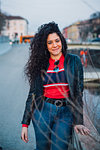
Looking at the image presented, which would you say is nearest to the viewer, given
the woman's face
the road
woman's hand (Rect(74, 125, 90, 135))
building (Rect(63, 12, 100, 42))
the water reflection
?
the water reflection

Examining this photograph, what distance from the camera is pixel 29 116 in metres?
1.77

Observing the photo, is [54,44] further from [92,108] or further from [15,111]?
[15,111]

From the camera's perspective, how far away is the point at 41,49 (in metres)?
1.85

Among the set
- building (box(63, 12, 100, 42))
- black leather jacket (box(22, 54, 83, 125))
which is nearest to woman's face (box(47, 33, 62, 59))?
black leather jacket (box(22, 54, 83, 125))

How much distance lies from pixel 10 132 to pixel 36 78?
1.96 meters

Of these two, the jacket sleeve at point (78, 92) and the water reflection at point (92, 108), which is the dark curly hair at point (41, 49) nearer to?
the jacket sleeve at point (78, 92)

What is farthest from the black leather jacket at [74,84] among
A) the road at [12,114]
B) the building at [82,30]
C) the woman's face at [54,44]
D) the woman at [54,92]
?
the road at [12,114]

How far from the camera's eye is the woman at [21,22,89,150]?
1592mm

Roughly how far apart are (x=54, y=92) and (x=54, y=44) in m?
0.46

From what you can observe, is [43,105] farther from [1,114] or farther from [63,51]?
[1,114]

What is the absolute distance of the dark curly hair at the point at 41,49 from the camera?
5.74 ft

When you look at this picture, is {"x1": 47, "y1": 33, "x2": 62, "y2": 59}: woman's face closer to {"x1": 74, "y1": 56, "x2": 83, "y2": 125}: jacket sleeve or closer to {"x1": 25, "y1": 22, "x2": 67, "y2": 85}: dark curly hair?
{"x1": 25, "y1": 22, "x2": 67, "y2": 85}: dark curly hair

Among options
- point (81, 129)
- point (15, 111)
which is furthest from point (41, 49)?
point (15, 111)

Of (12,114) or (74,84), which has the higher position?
(74,84)
